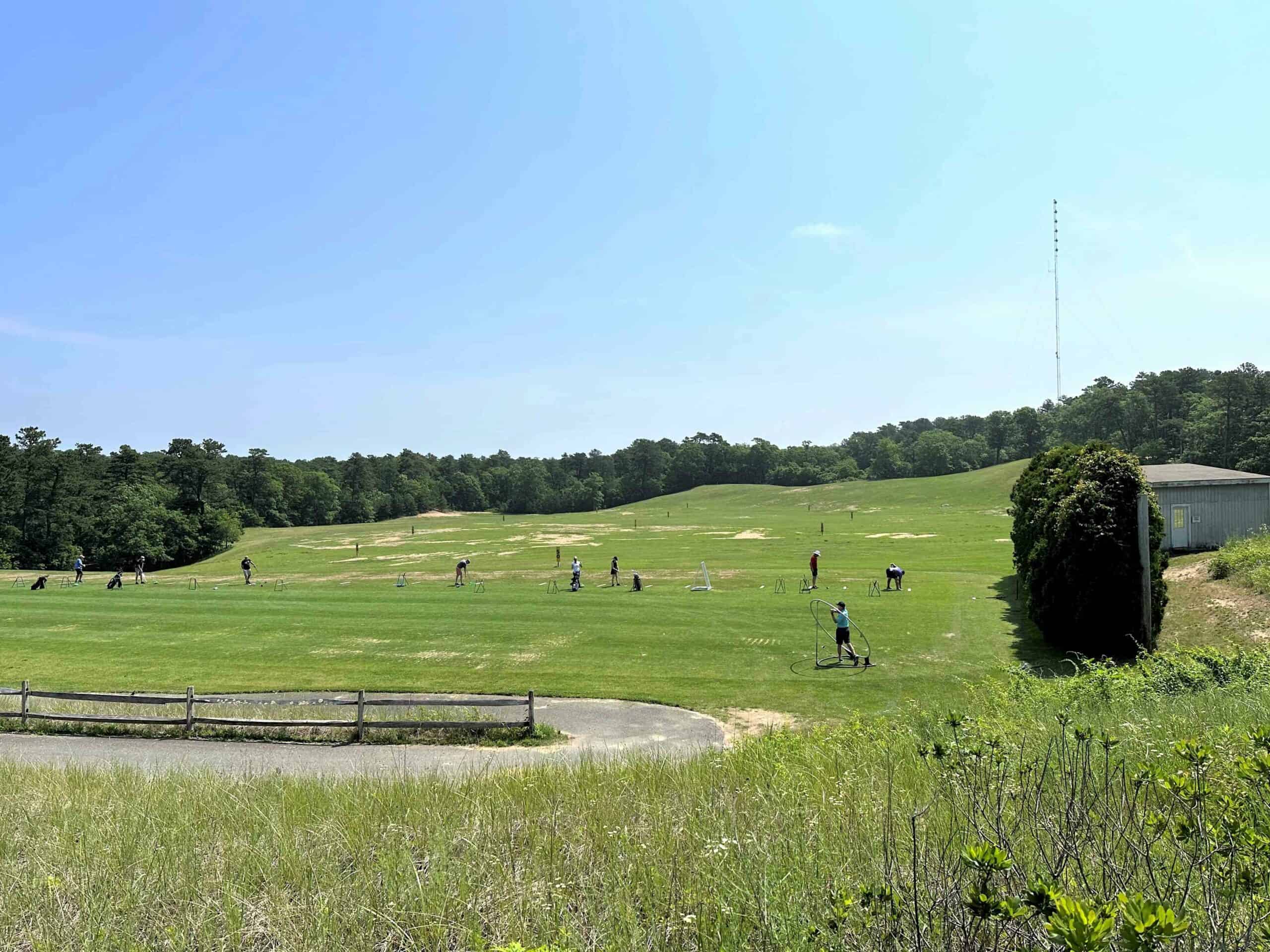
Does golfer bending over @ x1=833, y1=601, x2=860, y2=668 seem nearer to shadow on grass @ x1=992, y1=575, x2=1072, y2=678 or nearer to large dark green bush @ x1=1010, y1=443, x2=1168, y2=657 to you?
shadow on grass @ x1=992, y1=575, x2=1072, y2=678

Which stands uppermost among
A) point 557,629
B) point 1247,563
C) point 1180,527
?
point 1180,527

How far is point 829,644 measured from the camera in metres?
23.3

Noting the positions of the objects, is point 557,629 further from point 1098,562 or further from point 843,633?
point 1098,562

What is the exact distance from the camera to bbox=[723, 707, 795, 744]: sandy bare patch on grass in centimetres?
1529

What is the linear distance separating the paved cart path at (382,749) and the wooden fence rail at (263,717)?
16.0 inches

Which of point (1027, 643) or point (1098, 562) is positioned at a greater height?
point (1098, 562)

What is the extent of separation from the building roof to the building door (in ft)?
3.41

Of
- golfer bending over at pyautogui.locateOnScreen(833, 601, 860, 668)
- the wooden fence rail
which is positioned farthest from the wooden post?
the wooden fence rail

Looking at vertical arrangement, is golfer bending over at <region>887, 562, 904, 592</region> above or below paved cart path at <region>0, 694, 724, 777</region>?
above

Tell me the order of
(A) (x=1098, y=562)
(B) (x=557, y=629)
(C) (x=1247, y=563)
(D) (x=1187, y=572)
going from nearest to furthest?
(A) (x=1098, y=562) < (C) (x=1247, y=563) < (D) (x=1187, y=572) < (B) (x=557, y=629)

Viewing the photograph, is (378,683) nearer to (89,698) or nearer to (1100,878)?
(89,698)

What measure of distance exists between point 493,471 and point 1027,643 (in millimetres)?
163333

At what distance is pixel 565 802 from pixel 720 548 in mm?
53990

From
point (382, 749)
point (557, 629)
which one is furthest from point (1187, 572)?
point (382, 749)
